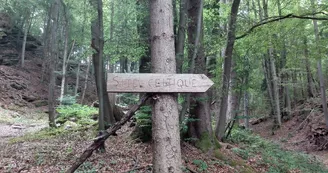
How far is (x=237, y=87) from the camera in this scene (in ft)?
27.5

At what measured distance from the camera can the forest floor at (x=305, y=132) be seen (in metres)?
12.7

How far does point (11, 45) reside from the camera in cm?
2481

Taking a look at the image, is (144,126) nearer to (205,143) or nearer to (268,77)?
(205,143)

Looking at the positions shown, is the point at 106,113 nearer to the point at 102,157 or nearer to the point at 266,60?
the point at 102,157

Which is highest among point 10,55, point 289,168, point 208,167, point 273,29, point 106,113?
point 10,55

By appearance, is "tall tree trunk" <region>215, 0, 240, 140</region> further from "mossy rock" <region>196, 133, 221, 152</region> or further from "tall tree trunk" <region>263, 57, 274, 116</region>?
"tall tree trunk" <region>263, 57, 274, 116</region>

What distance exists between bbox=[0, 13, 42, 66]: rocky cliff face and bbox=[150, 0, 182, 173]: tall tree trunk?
77.3 ft

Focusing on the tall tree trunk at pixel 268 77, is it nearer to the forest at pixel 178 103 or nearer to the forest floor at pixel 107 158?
the forest at pixel 178 103

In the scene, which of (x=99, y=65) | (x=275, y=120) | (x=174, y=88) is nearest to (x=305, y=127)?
(x=275, y=120)

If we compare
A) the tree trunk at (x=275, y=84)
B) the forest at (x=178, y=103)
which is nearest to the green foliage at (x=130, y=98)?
the forest at (x=178, y=103)

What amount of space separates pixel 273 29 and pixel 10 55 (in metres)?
22.9

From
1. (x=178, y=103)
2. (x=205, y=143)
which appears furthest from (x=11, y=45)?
(x=205, y=143)

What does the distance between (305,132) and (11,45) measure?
2585cm

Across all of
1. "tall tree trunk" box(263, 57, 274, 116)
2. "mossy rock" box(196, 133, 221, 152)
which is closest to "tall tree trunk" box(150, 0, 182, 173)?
"mossy rock" box(196, 133, 221, 152)
